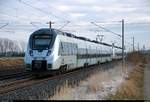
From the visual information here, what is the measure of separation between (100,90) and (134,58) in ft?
183

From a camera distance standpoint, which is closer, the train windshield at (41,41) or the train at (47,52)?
the train at (47,52)

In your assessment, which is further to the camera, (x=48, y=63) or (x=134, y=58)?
(x=134, y=58)

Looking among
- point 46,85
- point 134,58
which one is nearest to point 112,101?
point 46,85

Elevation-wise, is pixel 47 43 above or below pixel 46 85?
above

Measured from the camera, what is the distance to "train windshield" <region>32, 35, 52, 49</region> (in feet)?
85.1

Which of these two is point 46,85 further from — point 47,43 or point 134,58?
point 134,58

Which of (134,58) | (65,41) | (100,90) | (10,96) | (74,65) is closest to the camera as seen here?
(10,96)

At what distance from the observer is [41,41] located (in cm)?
2622

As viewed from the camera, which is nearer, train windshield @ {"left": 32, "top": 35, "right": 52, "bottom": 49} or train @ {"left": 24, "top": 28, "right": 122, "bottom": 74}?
train @ {"left": 24, "top": 28, "right": 122, "bottom": 74}

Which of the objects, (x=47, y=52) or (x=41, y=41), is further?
(x=41, y=41)

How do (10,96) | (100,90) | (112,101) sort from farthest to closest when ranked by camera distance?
(100,90)
(10,96)
(112,101)

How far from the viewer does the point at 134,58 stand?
240 feet

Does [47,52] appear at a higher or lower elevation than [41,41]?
lower

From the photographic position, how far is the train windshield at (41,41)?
2595 cm
